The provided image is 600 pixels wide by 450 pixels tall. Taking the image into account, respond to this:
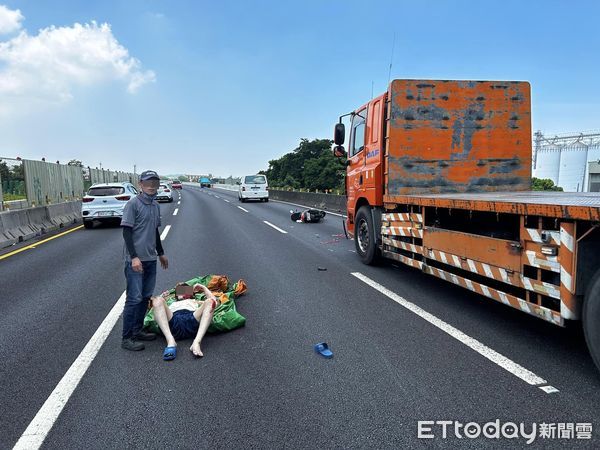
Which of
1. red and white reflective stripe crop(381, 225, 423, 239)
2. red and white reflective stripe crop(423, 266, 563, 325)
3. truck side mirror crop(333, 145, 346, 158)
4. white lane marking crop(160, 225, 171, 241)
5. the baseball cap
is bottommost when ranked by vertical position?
white lane marking crop(160, 225, 171, 241)

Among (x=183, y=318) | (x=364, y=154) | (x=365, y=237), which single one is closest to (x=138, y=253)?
(x=183, y=318)

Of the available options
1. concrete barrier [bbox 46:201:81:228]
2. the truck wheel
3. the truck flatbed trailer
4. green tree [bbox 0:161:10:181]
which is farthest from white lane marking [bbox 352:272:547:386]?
green tree [bbox 0:161:10:181]

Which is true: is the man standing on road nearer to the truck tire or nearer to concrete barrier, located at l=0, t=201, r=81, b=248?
the truck tire

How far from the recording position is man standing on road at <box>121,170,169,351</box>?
170 inches

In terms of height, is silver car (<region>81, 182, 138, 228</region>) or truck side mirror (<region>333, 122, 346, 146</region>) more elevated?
truck side mirror (<region>333, 122, 346, 146</region>)

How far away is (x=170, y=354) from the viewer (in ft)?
Answer: 13.3

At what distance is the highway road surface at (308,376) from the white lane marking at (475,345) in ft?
0.05

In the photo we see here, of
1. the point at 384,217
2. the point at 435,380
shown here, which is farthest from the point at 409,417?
the point at 384,217

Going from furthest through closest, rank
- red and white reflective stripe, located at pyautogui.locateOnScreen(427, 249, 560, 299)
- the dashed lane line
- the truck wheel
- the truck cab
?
the truck wheel < the truck cab < red and white reflective stripe, located at pyautogui.locateOnScreen(427, 249, 560, 299) < the dashed lane line

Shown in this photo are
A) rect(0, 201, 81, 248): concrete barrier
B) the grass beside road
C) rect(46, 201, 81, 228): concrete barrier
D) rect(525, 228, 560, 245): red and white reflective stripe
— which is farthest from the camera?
rect(46, 201, 81, 228): concrete barrier

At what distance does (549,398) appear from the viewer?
10.6ft

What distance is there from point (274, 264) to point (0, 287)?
453 centimetres

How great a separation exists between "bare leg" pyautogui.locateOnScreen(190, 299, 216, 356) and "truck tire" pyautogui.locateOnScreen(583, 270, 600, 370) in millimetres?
3298

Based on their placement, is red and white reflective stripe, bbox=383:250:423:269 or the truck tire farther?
red and white reflective stripe, bbox=383:250:423:269
